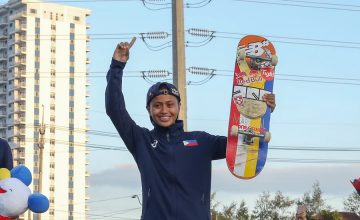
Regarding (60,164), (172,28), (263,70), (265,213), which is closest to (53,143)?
(60,164)

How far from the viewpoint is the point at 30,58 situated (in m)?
124

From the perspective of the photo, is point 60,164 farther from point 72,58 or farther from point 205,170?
point 205,170

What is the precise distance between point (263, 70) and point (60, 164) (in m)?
117

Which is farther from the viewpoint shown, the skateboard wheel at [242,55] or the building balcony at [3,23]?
the building balcony at [3,23]

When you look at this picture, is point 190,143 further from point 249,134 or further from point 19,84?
point 19,84

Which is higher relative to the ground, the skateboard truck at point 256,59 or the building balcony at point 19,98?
the building balcony at point 19,98

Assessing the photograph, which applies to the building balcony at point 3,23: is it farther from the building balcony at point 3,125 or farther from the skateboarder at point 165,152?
the skateboarder at point 165,152

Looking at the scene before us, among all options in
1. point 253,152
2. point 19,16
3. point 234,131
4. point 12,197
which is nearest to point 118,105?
point 234,131

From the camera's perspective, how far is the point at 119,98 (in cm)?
464

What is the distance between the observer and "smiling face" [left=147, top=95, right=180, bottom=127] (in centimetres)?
460

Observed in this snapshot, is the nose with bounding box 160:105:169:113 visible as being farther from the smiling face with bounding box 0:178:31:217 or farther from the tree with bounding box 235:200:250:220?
A: the tree with bounding box 235:200:250:220

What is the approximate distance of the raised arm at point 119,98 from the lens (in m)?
4.64

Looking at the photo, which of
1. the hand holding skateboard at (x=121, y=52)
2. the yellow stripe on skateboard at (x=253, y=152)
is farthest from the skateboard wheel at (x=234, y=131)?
the hand holding skateboard at (x=121, y=52)

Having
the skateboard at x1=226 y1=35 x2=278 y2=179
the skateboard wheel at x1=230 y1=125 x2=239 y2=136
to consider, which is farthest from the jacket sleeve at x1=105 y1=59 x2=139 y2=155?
the skateboard wheel at x1=230 y1=125 x2=239 y2=136
